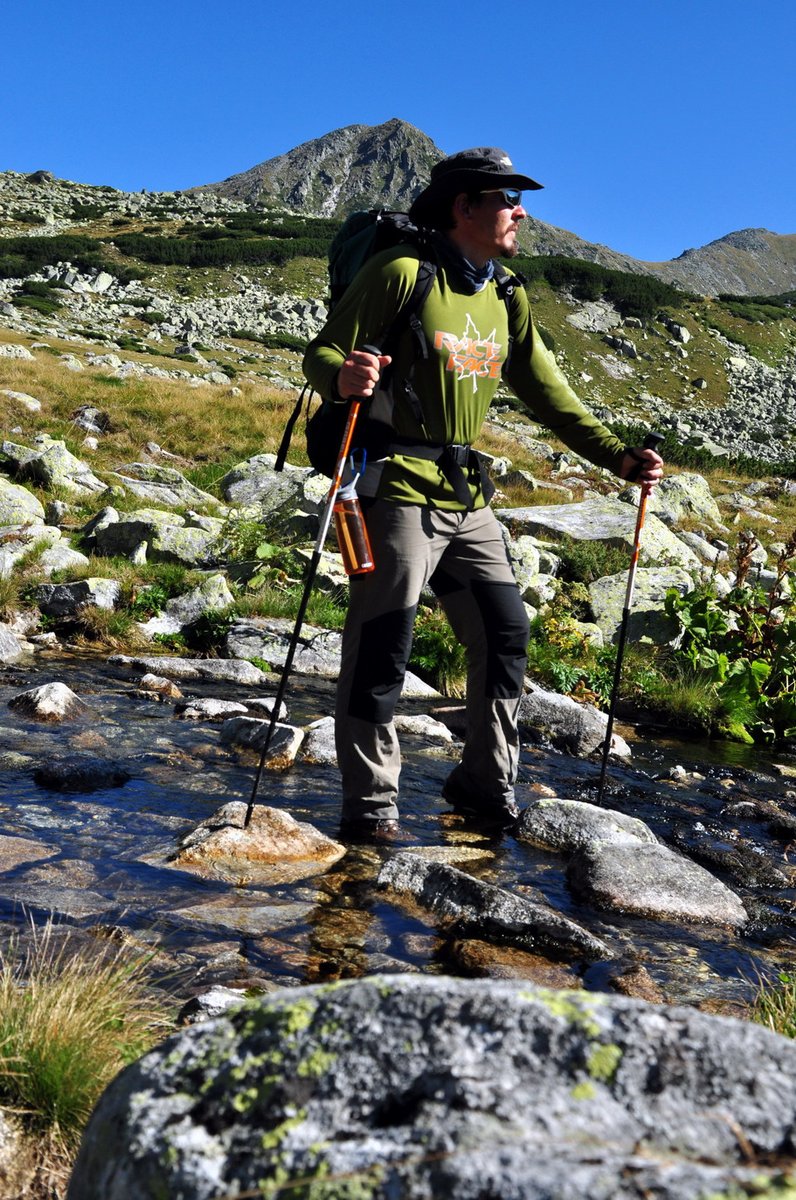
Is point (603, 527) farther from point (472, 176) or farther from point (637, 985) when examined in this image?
point (637, 985)

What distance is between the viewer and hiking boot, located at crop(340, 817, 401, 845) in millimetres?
5656

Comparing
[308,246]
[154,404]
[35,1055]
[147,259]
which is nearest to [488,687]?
[35,1055]

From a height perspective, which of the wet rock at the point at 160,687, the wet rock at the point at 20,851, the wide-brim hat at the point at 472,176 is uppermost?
the wide-brim hat at the point at 472,176

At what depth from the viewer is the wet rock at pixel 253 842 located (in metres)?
4.94

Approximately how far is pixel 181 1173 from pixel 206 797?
15.8ft

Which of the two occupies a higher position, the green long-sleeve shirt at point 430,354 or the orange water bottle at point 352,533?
the green long-sleeve shirt at point 430,354

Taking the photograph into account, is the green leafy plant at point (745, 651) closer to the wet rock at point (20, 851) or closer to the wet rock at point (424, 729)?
the wet rock at point (424, 729)

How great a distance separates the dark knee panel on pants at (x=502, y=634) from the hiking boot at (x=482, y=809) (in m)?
0.76

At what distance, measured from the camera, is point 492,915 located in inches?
173

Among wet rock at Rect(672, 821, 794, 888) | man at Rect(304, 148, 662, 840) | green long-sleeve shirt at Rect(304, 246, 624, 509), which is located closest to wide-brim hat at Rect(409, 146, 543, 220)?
man at Rect(304, 148, 662, 840)

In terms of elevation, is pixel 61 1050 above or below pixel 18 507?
below

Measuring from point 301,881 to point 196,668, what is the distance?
5.34 meters

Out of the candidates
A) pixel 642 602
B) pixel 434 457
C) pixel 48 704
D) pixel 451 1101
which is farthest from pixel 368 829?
pixel 642 602

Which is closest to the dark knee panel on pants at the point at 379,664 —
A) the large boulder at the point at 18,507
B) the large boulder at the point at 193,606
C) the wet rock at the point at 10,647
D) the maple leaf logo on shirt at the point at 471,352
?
the maple leaf logo on shirt at the point at 471,352
